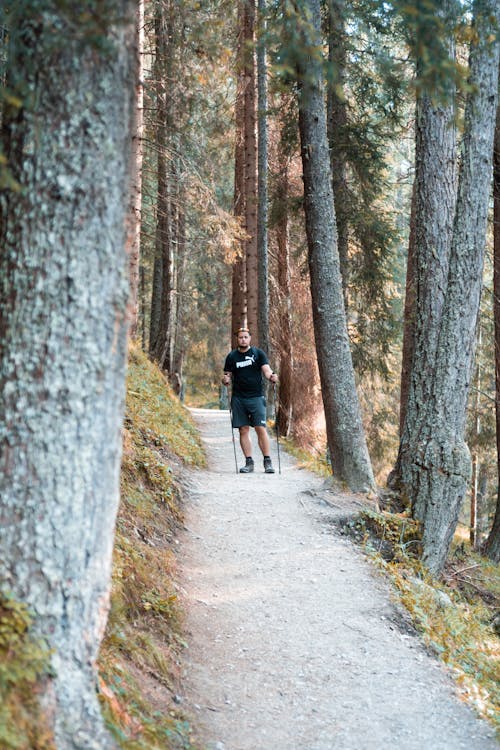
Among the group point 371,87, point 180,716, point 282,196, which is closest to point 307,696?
point 180,716

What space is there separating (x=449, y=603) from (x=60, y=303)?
241 inches

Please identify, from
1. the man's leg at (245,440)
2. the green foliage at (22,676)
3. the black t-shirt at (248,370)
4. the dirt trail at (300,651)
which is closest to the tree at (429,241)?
the dirt trail at (300,651)

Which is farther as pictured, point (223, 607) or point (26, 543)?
point (223, 607)

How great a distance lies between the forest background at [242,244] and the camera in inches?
109

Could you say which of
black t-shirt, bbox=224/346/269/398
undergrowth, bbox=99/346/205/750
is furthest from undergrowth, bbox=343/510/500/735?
black t-shirt, bbox=224/346/269/398

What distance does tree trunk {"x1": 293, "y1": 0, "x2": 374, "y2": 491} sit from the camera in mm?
9039

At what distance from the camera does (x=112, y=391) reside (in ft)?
9.82

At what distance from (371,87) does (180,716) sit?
12.7m

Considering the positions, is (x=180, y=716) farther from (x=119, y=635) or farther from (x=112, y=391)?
(x=112, y=391)

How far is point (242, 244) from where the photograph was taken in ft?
56.7

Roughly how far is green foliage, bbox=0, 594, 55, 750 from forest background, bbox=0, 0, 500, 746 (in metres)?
0.08

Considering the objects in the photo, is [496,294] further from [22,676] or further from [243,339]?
[22,676]

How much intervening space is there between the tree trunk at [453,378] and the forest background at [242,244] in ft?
0.09

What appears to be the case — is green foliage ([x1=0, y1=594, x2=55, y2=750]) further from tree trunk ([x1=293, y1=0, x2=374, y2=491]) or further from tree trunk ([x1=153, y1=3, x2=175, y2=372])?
tree trunk ([x1=153, y1=3, x2=175, y2=372])
